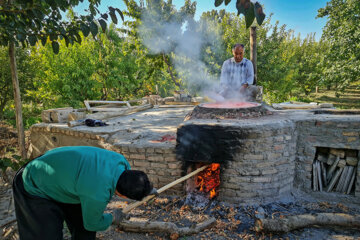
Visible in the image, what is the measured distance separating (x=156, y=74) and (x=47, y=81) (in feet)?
35.9

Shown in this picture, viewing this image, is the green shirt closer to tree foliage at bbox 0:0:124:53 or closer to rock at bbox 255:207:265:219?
tree foliage at bbox 0:0:124:53

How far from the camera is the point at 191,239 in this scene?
3.07m

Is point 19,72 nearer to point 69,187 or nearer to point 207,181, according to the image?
point 207,181

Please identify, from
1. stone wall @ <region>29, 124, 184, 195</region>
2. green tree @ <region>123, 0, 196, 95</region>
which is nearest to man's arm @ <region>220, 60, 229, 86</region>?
stone wall @ <region>29, 124, 184, 195</region>

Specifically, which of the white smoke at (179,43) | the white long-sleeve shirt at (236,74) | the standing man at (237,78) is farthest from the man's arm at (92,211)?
the white smoke at (179,43)

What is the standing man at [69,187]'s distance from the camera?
1831 millimetres

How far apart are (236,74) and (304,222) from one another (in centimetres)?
357

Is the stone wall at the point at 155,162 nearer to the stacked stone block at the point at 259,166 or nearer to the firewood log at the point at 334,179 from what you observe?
the stacked stone block at the point at 259,166

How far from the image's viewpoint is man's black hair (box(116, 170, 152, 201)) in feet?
6.09

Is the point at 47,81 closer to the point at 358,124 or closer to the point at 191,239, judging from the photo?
the point at 191,239

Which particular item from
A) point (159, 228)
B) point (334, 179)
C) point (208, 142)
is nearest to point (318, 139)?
point (334, 179)

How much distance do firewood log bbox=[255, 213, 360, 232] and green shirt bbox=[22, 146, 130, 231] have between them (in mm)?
2191

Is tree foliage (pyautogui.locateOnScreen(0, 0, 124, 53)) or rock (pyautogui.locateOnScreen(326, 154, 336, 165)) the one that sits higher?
tree foliage (pyautogui.locateOnScreen(0, 0, 124, 53))

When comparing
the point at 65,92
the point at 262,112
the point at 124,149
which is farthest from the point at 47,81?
the point at 262,112
